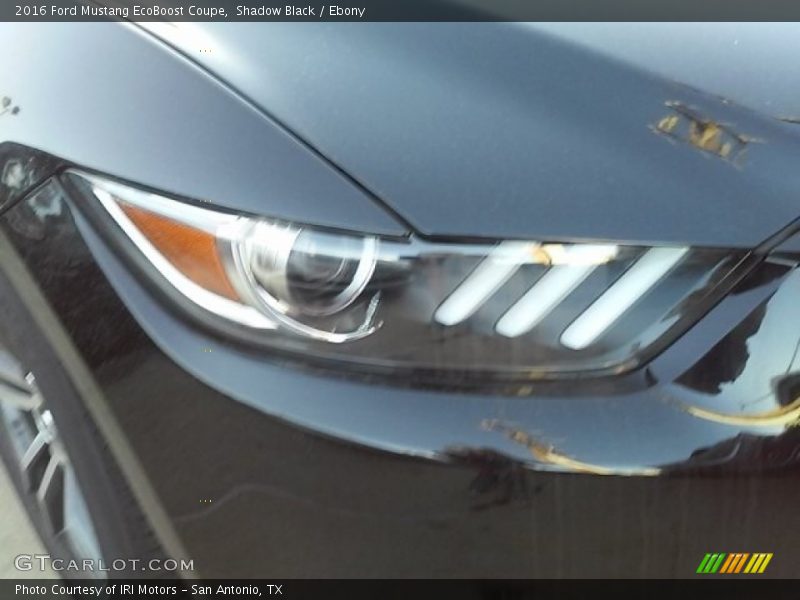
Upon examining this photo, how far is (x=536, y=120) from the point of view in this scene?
1.22m

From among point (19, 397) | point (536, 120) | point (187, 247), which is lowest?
point (19, 397)

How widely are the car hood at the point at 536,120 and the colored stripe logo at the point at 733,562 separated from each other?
42 centimetres

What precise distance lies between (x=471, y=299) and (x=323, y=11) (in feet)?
1.67

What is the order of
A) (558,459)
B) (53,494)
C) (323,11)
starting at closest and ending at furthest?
(558,459) → (323,11) → (53,494)

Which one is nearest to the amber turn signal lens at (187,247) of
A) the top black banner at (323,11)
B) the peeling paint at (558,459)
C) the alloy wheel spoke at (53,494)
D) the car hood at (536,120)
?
the car hood at (536,120)

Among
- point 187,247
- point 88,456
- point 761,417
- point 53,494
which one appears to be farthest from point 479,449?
point 53,494

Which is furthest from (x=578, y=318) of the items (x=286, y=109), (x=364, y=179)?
(x=286, y=109)

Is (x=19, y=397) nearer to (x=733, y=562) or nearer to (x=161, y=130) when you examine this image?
(x=161, y=130)

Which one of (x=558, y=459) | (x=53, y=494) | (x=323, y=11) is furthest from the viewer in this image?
(x=53, y=494)

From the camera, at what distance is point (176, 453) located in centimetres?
126

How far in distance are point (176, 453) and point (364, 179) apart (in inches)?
18.0

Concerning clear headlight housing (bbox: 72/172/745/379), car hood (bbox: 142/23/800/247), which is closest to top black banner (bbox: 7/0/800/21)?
car hood (bbox: 142/23/800/247)

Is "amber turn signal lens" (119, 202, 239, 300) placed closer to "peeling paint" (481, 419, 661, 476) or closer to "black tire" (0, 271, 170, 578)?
"black tire" (0, 271, 170, 578)

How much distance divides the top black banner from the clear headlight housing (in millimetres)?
355
